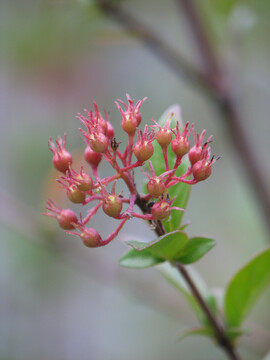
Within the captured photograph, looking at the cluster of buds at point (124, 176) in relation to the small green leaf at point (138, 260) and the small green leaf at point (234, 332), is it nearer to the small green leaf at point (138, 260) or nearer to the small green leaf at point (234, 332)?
the small green leaf at point (138, 260)

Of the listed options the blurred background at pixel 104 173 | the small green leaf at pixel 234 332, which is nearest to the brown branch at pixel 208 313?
the small green leaf at pixel 234 332

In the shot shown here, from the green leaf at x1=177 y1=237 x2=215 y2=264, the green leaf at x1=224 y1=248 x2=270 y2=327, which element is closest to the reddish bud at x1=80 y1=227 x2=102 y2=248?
the green leaf at x1=177 y1=237 x2=215 y2=264

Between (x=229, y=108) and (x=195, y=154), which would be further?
(x=229, y=108)

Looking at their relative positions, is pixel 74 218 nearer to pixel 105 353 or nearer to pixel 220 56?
pixel 220 56

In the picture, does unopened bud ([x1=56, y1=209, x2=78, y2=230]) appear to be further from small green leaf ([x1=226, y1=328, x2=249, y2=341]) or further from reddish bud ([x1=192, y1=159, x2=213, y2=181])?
small green leaf ([x1=226, y1=328, x2=249, y2=341])

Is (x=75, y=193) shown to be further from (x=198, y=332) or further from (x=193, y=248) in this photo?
(x=198, y=332)

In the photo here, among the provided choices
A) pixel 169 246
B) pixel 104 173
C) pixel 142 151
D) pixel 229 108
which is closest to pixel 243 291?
pixel 169 246

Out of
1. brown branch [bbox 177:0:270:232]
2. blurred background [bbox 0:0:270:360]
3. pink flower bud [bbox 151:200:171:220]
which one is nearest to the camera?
pink flower bud [bbox 151:200:171:220]
